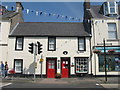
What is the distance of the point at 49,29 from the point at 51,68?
4.91 m

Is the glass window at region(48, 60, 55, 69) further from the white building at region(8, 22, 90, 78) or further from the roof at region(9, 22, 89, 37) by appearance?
the roof at region(9, 22, 89, 37)

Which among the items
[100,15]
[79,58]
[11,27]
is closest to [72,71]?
[79,58]

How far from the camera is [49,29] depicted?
1945 cm

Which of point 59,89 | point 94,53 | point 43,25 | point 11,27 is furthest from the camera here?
point 43,25

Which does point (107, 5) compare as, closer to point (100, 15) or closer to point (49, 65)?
point (100, 15)

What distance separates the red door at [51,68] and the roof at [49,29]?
313cm

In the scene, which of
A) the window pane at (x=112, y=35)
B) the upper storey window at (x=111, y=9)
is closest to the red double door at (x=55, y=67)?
the window pane at (x=112, y=35)

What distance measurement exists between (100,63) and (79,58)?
7.87 feet

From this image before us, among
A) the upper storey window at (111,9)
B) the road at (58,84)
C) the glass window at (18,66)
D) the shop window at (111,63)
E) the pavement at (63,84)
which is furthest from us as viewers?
the upper storey window at (111,9)

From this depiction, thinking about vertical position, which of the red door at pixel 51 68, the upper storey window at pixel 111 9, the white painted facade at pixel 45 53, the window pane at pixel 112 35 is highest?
the upper storey window at pixel 111 9

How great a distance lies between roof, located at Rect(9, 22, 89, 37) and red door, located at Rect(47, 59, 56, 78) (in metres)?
3.13

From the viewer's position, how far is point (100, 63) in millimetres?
17531

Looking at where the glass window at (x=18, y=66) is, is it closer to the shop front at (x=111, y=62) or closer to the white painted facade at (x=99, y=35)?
the white painted facade at (x=99, y=35)

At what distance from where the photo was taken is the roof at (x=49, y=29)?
18266 millimetres
